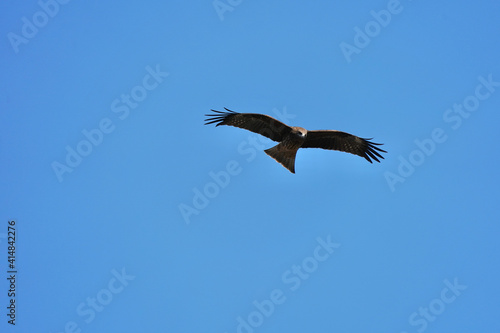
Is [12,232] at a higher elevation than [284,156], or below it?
higher

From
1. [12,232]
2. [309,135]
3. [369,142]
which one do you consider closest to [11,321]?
[12,232]

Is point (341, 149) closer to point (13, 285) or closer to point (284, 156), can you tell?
point (284, 156)

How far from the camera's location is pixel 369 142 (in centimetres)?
1622

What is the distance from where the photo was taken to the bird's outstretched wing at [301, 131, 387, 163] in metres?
16.0

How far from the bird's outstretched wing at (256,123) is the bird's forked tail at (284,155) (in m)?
0.26

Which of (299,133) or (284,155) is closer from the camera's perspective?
(299,133)

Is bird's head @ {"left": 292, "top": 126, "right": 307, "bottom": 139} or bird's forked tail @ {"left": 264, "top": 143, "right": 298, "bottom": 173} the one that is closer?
bird's head @ {"left": 292, "top": 126, "right": 307, "bottom": 139}

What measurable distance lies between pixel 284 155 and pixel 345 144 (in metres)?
1.82

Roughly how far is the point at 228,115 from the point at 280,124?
1308 mm

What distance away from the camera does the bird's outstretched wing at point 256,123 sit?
15.2m

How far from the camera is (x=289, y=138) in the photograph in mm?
15227

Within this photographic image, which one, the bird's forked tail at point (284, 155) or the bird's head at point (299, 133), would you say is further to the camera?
the bird's forked tail at point (284, 155)

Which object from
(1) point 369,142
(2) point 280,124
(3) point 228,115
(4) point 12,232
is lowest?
(1) point 369,142

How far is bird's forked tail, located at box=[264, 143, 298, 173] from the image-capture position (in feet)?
50.9
